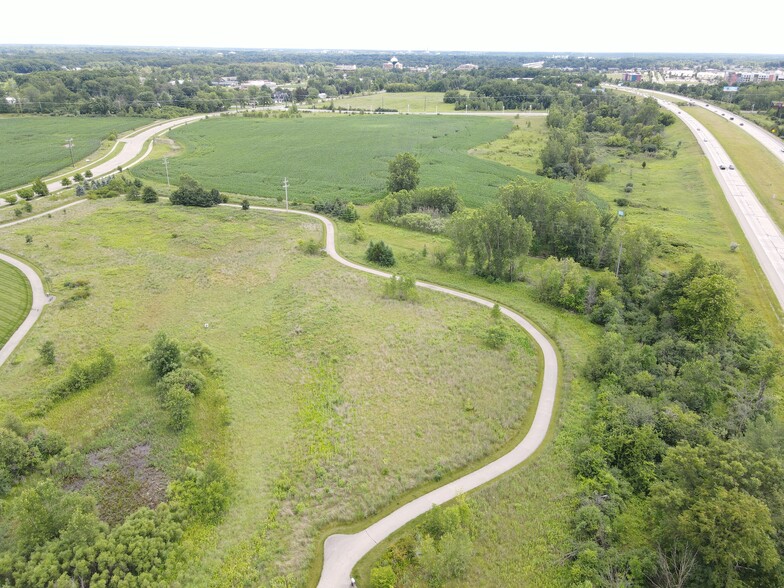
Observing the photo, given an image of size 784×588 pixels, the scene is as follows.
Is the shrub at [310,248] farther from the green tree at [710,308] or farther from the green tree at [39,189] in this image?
the green tree at [39,189]

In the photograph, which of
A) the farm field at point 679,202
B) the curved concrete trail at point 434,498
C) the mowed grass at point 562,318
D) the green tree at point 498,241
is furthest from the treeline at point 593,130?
the curved concrete trail at point 434,498

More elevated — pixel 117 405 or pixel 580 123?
pixel 580 123

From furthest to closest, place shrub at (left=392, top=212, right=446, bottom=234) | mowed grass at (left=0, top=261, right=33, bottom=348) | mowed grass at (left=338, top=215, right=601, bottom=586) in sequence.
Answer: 1. shrub at (left=392, top=212, right=446, bottom=234)
2. mowed grass at (left=0, top=261, right=33, bottom=348)
3. mowed grass at (left=338, top=215, right=601, bottom=586)

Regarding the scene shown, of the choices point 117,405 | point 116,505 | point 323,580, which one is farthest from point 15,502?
point 323,580

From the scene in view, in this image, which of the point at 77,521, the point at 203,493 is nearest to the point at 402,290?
the point at 203,493

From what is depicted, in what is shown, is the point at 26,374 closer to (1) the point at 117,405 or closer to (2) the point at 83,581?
(1) the point at 117,405

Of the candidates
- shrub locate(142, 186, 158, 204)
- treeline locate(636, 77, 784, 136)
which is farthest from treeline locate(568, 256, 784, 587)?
treeline locate(636, 77, 784, 136)

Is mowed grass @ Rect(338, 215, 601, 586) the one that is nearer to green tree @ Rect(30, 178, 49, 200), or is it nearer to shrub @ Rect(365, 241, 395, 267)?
shrub @ Rect(365, 241, 395, 267)
